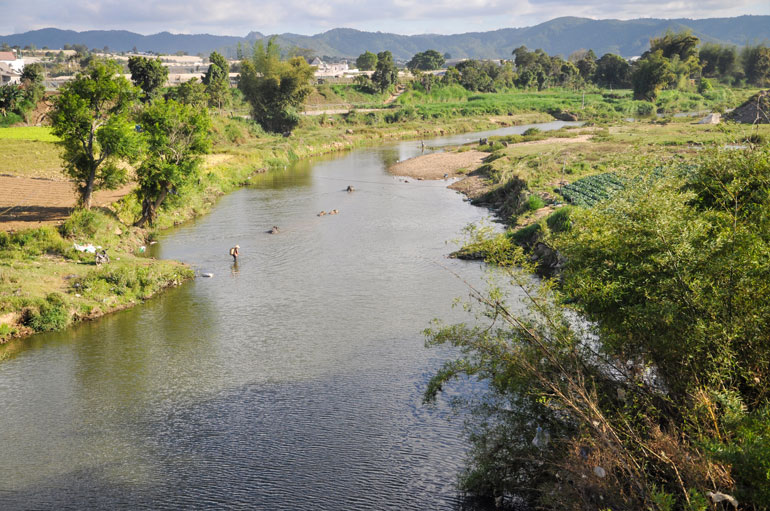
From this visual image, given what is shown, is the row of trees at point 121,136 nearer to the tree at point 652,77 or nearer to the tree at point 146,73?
the tree at point 146,73

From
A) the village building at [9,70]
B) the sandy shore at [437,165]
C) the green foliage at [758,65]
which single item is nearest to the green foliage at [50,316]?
the sandy shore at [437,165]

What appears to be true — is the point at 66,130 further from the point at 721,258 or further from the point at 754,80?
the point at 754,80

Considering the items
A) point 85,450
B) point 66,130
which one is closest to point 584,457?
point 85,450

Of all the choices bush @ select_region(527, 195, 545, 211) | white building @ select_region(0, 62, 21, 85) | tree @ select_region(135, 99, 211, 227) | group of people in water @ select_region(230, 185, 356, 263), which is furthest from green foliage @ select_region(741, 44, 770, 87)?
white building @ select_region(0, 62, 21, 85)

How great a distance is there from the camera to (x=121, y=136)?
34.9 metres

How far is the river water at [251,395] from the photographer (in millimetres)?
15984

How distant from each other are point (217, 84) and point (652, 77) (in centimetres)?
8561

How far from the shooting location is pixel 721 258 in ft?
37.3

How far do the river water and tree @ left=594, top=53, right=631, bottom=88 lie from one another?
145 meters

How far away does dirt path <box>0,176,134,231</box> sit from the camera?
36375 mm

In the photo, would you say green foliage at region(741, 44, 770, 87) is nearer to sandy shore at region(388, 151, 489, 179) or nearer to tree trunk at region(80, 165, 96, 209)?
sandy shore at region(388, 151, 489, 179)

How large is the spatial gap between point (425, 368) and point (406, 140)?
8063 cm

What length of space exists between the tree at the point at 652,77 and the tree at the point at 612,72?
26.2 metres

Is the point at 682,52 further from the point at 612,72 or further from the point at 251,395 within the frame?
the point at 251,395
